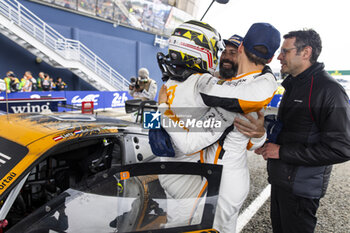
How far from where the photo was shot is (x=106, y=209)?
51.0 inches

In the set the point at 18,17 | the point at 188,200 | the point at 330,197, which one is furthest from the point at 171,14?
the point at 188,200

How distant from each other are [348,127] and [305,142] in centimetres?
26

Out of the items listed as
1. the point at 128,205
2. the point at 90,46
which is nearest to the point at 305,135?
the point at 128,205

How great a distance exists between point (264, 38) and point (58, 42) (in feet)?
47.4

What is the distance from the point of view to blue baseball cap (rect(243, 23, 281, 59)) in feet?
4.15

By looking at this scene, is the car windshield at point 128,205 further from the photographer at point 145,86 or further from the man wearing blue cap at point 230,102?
the photographer at point 145,86

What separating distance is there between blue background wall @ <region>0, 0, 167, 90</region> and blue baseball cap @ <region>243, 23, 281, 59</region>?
14155 millimetres

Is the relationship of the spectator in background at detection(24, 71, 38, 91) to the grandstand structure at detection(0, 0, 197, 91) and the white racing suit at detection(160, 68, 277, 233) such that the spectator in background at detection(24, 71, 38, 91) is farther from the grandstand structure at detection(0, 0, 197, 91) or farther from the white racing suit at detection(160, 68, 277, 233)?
the white racing suit at detection(160, 68, 277, 233)

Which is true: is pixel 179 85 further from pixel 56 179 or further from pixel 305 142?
pixel 56 179

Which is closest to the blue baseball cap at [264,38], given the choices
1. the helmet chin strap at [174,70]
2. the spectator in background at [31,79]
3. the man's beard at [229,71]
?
the helmet chin strap at [174,70]

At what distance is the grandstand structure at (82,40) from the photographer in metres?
11.9

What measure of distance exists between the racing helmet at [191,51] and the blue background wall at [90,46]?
45.3ft

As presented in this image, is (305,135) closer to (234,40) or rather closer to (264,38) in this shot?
(264,38)

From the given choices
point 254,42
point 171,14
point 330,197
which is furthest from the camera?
point 171,14
